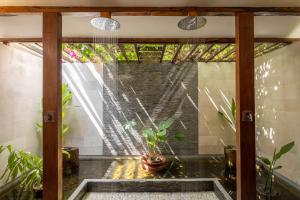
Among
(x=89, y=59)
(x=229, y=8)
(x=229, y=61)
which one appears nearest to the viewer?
(x=229, y=8)

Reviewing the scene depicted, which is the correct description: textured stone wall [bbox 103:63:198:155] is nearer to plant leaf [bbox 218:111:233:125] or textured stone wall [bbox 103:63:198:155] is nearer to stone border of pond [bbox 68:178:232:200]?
plant leaf [bbox 218:111:233:125]

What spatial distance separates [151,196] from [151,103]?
100 inches

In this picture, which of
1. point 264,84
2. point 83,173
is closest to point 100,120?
point 83,173

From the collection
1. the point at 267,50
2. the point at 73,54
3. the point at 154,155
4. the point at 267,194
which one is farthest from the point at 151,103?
the point at 267,194

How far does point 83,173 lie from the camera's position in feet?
14.1

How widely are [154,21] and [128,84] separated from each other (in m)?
3.00

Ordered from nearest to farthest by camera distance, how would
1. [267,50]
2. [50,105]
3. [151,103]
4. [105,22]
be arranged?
[105,22], [50,105], [267,50], [151,103]

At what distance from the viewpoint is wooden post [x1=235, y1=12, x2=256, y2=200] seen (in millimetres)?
2270

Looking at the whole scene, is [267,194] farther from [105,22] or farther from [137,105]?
[137,105]

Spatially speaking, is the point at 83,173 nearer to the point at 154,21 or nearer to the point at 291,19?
the point at 154,21

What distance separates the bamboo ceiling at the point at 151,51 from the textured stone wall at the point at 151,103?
0.30 m

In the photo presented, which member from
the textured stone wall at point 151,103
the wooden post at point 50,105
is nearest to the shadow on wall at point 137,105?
the textured stone wall at point 151,103

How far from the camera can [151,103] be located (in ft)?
18.1

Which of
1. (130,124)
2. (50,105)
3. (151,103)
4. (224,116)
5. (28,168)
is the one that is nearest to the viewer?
(50,105)
